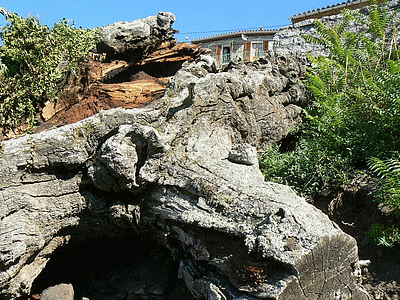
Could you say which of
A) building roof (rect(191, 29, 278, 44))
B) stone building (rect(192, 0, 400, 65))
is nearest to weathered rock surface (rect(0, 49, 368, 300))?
stone building (rect(192, 0, 400, 65))

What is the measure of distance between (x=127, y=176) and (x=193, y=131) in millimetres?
1030

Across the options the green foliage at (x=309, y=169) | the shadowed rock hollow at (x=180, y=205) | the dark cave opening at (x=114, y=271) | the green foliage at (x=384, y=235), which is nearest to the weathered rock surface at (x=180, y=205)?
the shadowed rock hollow at (x=180, y=205)

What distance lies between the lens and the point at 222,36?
2867 cm

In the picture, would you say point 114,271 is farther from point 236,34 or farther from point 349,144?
point 236,34

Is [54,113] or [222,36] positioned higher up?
[222,36]

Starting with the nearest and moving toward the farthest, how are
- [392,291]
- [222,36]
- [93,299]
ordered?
[392,291]
[93,299]
[222,36]

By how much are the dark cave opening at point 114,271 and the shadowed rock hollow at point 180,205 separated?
0.20 metres

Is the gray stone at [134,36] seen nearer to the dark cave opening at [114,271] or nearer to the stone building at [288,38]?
the stone building at [288,38]

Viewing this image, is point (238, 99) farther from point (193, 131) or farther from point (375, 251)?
point (375, 251)

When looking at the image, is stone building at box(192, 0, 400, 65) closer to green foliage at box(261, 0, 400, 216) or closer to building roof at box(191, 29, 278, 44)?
building roof at box(191, 29, 278, 44)

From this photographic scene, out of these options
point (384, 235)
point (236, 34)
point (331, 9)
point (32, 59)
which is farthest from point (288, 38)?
point (236, 34)

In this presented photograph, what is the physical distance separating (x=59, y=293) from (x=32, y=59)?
5.84 metres

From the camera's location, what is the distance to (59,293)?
467cm

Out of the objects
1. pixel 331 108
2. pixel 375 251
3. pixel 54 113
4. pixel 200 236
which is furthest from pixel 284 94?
pixel 54 113
